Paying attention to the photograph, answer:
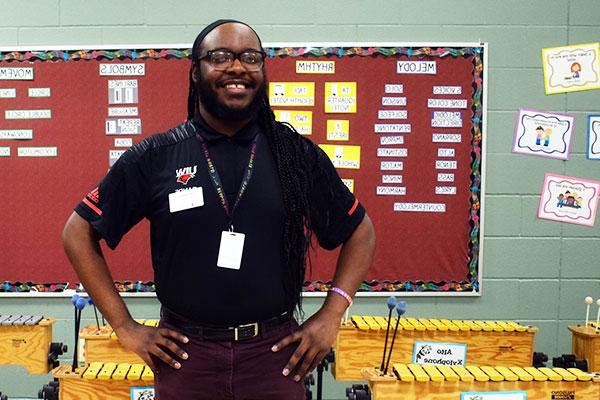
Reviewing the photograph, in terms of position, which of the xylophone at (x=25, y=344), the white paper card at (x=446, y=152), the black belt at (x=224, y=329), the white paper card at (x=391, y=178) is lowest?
the xylophone at (x=25, y=344)

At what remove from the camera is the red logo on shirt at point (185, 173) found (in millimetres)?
1313

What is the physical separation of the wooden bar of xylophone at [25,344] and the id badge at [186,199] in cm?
144

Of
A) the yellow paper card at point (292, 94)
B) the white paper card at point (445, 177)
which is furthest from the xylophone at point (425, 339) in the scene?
the yellow paper card at point (292, 94)

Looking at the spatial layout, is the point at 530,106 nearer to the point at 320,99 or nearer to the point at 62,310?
the point at 320,99

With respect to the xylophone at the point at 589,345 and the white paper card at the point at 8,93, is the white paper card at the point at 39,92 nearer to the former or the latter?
the white paper card at the point at 8,93

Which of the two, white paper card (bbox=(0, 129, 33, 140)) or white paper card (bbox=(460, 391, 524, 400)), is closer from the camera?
white paper card (bbox=(460, 391, 524, 400))

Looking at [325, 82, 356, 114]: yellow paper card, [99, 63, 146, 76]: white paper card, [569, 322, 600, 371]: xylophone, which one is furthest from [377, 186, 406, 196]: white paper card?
[99, 63, 146, 76]: white paper card

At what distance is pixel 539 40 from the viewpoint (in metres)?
3.10

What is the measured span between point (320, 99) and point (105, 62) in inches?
50.4

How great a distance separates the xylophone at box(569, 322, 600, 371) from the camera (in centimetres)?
232

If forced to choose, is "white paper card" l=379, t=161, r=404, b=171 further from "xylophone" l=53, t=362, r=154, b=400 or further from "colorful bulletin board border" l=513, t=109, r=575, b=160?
"xylophone" l=53, t=362, r=154, b=400

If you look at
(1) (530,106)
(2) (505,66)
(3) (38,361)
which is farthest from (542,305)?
(3) (38,361)

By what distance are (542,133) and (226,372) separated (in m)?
2.58

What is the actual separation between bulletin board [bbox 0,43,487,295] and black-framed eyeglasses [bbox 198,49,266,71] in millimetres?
1748
